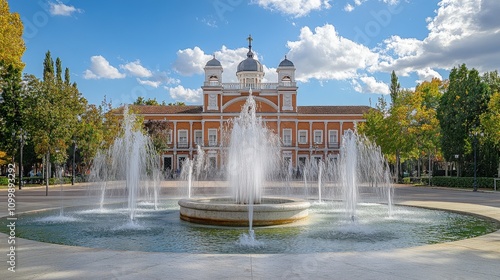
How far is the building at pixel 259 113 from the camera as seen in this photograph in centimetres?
5691

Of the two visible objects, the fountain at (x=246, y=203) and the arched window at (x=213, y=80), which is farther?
the arched window at (x=213, y=80)

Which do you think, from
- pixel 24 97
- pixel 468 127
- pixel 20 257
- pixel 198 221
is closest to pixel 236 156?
pixel 198 221

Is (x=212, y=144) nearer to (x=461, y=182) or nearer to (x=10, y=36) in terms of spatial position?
(x=461, y=182)

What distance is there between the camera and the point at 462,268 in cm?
634

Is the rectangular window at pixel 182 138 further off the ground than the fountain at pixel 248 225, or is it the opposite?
the rectangular window at pixel 182 138

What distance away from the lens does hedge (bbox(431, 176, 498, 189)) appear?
29.3 metres

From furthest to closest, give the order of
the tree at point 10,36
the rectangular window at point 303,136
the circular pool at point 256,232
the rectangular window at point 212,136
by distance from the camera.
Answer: the rectangular window at point 303,136, the rectangular window at point 212,136, the tree at point 10,36, the circular pool at point 256,232

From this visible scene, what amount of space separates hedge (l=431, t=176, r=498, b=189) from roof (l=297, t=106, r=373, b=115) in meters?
24.9

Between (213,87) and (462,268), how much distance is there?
51279mm

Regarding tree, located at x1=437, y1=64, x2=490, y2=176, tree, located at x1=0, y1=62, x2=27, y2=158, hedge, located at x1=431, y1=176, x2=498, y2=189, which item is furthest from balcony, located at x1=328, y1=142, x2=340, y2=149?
tree, located at x1=0, y1=62, x2=27, y2=158

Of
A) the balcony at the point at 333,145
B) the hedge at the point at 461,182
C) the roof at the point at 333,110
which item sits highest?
the roof at the point at 333,110

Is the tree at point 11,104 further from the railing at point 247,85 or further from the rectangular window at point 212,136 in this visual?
the rectangular window at point 212,136

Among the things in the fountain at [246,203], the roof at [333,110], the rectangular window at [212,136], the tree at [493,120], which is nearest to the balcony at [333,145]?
the roof at [333,110]

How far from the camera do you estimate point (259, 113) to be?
2222 inches
